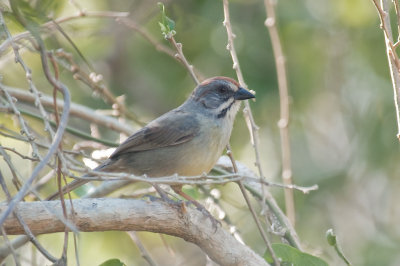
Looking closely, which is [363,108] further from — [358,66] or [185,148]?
[185,148]

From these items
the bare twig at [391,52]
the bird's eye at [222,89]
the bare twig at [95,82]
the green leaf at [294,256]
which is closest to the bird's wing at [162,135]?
the bird's eye at [222,89]

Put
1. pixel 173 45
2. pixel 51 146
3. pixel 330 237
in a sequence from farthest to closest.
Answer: pixel 173 45
pixel 330 237
pixel 51 146

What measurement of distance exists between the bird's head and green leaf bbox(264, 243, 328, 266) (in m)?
1.48

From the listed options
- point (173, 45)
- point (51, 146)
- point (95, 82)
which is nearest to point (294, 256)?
point (173, 45)

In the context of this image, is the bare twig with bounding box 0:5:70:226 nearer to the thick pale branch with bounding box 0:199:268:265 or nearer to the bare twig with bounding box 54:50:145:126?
the thick pale branch with bounding box 0:199:268:265

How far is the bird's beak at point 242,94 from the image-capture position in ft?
16.9

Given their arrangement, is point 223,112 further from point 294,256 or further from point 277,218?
point 294,256

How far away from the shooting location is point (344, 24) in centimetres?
753

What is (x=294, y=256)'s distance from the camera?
3.98 metres

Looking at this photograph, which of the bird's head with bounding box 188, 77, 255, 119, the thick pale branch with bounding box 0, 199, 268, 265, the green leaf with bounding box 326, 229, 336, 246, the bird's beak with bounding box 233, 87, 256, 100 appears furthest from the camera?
the bird's head with bounding box 188, 77, 255, 119

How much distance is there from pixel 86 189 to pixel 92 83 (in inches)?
33.6

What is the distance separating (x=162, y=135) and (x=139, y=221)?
1369mm

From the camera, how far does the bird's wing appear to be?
16.4 ft

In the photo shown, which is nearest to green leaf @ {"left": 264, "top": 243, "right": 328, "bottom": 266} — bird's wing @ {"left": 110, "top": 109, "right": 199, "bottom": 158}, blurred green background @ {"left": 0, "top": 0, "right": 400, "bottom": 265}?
bird's wing @ {"left": 110, "top": 109, "right": 199, "bottom": 158}
